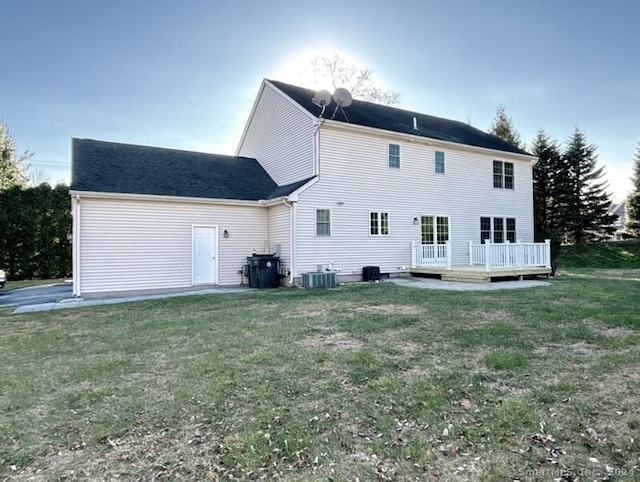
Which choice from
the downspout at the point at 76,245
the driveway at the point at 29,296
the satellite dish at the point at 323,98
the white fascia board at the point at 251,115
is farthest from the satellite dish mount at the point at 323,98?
the driveway at the point at 29,296

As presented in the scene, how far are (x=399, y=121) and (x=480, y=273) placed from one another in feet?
24.6

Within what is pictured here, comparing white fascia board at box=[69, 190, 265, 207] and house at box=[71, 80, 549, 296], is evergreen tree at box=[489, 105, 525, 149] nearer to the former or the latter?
house at box=[71, 80, 549, 296]

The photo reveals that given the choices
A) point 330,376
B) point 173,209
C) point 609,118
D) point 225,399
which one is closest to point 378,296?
point 330,376

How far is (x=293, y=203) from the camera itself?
1227cm

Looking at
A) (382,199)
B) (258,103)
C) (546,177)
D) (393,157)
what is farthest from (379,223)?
(546,177)

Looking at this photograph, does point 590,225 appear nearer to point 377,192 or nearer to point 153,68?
point 377,192

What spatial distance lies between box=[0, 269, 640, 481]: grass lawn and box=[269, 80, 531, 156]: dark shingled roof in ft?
31.6

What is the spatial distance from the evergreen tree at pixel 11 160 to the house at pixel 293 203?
661 inches

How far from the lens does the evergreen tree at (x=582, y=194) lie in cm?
2672

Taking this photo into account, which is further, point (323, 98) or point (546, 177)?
point (546, 177)

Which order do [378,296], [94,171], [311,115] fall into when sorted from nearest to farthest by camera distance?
1. [378,296]
2. [94,171]
3. [311,115]

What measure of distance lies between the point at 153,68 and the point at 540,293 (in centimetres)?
1449

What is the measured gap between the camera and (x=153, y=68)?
1395cm

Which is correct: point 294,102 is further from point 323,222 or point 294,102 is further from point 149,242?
point 149,242
